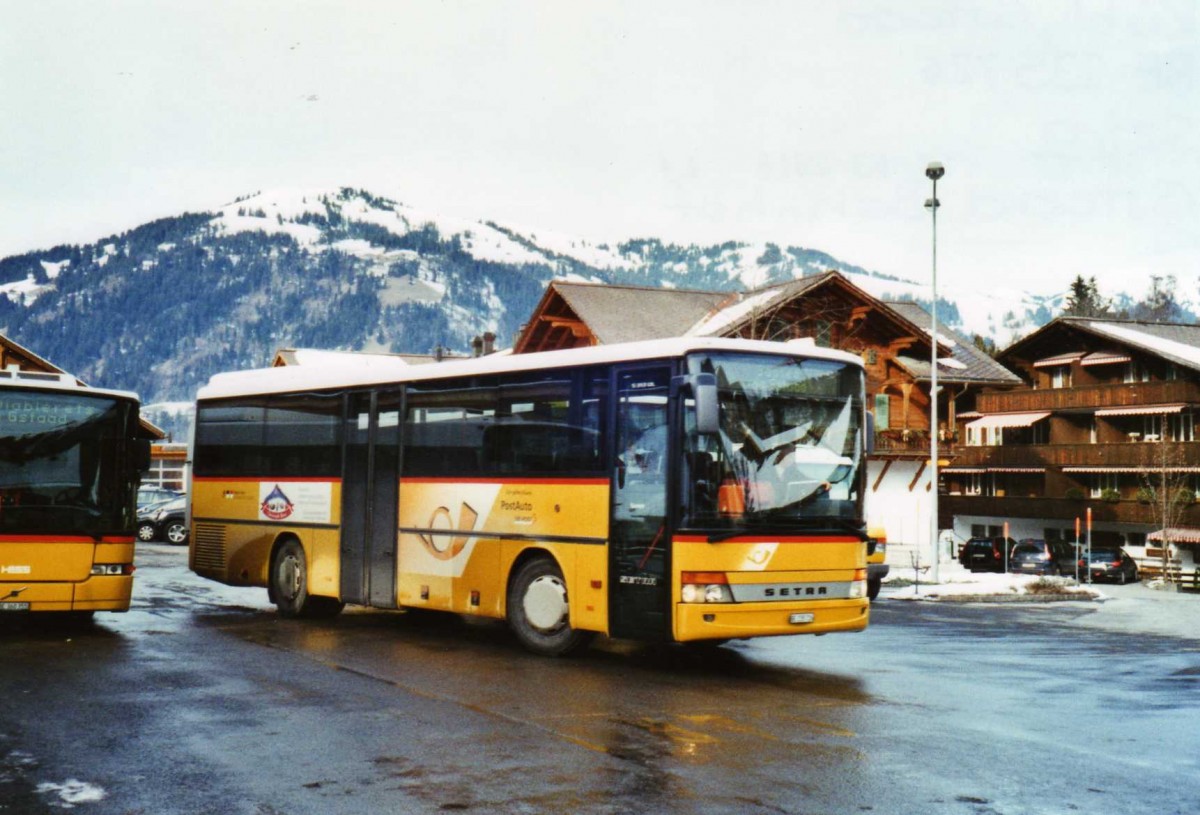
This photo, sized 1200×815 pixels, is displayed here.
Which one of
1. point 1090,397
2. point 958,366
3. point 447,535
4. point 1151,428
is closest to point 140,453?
point 447,535

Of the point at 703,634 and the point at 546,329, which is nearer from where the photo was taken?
the point at 703,634

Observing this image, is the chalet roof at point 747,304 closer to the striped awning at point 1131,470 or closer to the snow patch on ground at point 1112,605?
the snow patch on ground at point 1112,605

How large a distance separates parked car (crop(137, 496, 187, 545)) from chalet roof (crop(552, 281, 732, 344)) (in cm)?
1503

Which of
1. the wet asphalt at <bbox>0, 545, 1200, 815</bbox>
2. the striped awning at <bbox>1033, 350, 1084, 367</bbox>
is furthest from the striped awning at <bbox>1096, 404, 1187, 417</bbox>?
the wet asphalt at <bbox>0, 545, 1200, 815</bbox>

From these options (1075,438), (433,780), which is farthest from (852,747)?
(1075,438)

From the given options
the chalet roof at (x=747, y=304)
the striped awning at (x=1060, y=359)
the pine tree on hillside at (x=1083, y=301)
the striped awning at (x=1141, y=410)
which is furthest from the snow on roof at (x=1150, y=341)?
the pine tree on hillside at (x=1083, y=301)

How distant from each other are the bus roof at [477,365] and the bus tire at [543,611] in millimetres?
2066

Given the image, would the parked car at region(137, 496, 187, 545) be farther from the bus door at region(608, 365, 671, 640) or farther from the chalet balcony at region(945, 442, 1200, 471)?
the bus door at region(608, 365, 671, 640)

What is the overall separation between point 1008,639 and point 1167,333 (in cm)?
5429

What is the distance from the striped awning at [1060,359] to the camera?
225ft

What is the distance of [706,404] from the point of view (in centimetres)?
1270

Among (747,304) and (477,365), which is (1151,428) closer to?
(747,304)

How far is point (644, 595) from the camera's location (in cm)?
1346

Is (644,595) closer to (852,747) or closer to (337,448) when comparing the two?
(852,747)
